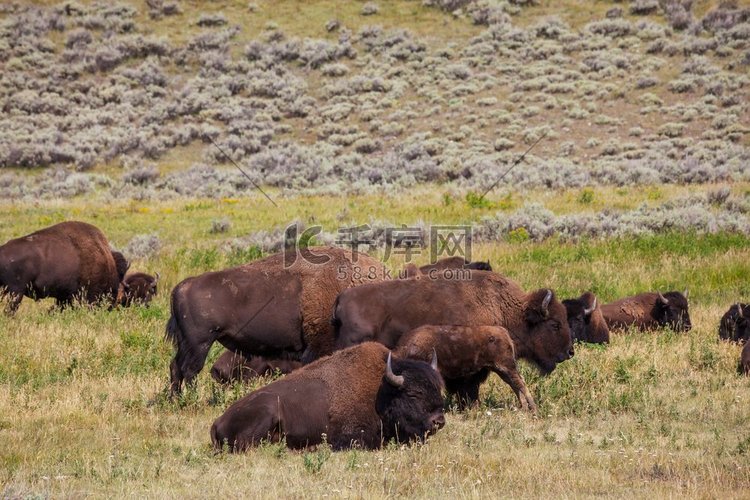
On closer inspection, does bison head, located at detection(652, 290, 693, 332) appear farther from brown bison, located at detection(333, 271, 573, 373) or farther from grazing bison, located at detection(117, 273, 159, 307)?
grazing bison, located at detection(117, 273, 159, 307)

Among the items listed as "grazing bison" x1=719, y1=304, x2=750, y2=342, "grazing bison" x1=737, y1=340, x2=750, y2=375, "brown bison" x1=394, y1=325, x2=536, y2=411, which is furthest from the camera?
"grazing bison" x1=719, y1=304, x2=750, y2=342

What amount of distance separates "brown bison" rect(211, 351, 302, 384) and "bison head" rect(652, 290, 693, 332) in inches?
223

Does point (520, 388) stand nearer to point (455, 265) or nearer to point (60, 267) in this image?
point (455, 265)

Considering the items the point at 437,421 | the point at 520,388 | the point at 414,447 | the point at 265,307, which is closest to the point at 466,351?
the point at 520,388

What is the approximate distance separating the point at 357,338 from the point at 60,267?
6.45 metres

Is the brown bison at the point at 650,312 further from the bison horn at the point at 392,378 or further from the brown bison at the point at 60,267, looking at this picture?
the brown bison at the point at 60,267

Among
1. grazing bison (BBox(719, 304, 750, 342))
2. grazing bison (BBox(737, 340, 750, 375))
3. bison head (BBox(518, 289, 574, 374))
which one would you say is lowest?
grazing bison (BBox(719, 304, 750, 342))

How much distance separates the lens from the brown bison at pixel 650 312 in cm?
1301

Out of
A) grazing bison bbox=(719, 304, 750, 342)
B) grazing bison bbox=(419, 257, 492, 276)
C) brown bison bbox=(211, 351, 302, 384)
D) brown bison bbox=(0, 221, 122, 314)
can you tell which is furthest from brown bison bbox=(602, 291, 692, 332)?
brown bison bbox=(0, 221, 122, 314)

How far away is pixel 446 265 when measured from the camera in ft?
44.7

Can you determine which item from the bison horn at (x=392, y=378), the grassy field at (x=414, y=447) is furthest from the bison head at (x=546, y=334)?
the bison horn at (x=392, y=378)

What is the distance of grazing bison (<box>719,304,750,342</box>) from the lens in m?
11.8

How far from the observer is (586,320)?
1148 centimetres

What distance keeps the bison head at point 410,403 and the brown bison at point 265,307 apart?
2.25m
